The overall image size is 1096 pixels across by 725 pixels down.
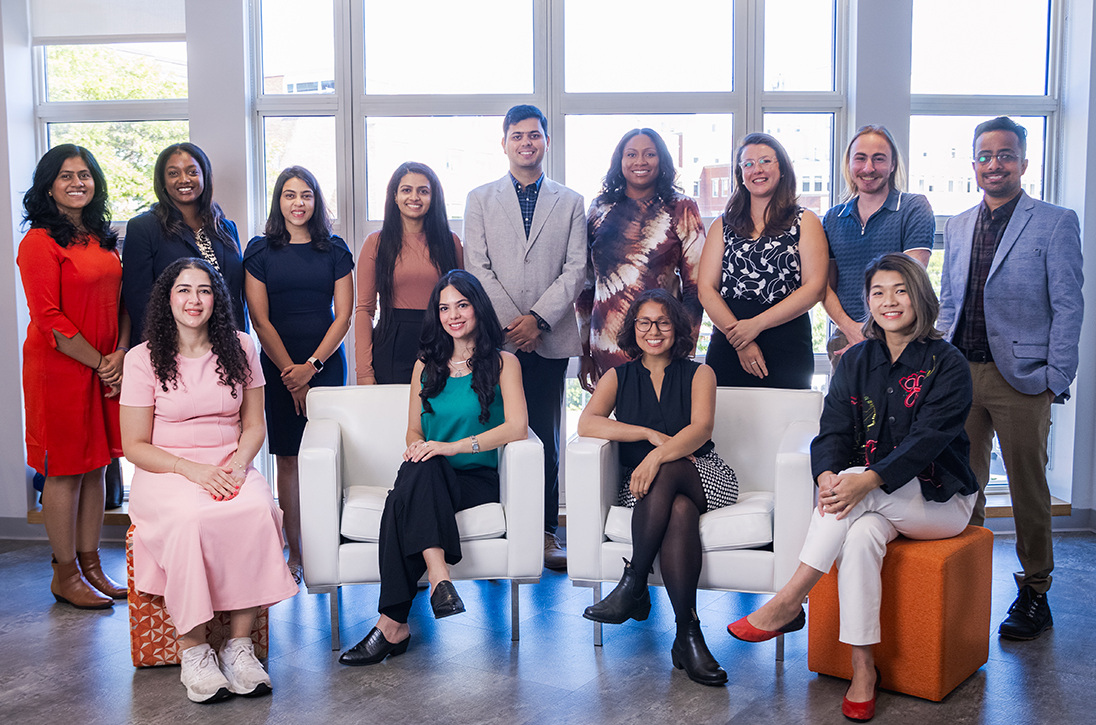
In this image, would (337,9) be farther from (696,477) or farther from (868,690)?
(868,690)

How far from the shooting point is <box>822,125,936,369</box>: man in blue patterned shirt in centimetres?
337

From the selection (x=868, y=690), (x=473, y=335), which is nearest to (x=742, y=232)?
(x=473, y=335)

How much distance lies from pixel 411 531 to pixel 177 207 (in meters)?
1.72

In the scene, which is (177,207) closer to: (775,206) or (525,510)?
(525,510)

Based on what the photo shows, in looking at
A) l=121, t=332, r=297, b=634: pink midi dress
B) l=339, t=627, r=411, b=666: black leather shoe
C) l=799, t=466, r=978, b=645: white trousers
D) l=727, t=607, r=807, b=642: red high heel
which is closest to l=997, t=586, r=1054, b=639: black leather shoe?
l=799, t=466, r=978, b=645: white trousers

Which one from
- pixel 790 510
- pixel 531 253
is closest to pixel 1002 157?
pixel 790 510

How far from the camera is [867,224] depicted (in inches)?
135

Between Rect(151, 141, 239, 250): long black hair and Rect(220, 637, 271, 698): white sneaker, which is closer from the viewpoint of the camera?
Rect(220, 637, 271, 698): white sneaker

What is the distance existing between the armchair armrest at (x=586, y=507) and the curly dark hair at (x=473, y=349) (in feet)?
1.35

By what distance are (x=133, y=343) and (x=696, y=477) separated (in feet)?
7.54

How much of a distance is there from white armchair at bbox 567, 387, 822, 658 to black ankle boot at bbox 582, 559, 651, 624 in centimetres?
8

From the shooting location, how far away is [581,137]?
4.56m

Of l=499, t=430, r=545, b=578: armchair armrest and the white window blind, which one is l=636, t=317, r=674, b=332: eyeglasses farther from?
the white window blind

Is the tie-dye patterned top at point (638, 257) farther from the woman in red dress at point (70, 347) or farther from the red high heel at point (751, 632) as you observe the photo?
the woman in red dress at point (70, 347)
